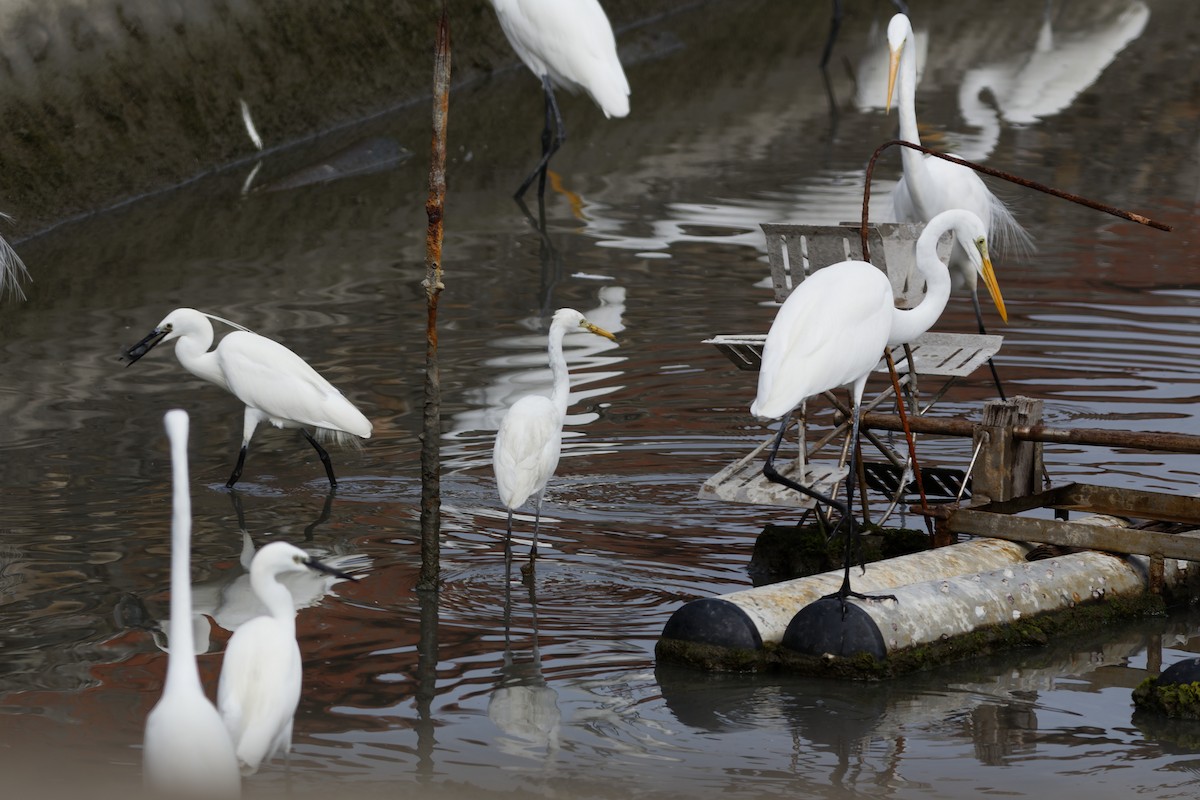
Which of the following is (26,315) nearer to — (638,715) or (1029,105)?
(638,715)

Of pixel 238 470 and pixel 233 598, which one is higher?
pixel 238 470

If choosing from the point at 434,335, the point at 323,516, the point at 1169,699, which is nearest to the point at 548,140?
the point at 323,516

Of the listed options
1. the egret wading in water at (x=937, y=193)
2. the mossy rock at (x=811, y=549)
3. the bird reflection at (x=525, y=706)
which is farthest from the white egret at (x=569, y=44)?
the bird reflection at (x=525, y=706)

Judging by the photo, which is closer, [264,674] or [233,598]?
[264,674]

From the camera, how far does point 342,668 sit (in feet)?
19.1

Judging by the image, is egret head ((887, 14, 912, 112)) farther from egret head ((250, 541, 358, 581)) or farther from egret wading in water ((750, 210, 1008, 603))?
egret head ((250, 541, 358, 581))

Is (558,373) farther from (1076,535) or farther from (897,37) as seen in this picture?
(897,37)

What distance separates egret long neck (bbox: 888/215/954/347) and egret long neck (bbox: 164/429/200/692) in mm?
3005

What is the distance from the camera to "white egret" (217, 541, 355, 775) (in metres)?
4.42

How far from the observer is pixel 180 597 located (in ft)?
13.5

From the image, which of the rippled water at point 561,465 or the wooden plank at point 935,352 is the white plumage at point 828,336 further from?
the rippled water at point 561,465

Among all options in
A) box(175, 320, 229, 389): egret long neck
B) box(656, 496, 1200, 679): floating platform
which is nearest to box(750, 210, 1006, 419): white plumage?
box(656, 496, 1200, 679): floating platform

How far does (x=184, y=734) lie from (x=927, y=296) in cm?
357

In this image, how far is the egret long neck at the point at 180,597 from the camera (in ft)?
13.3
